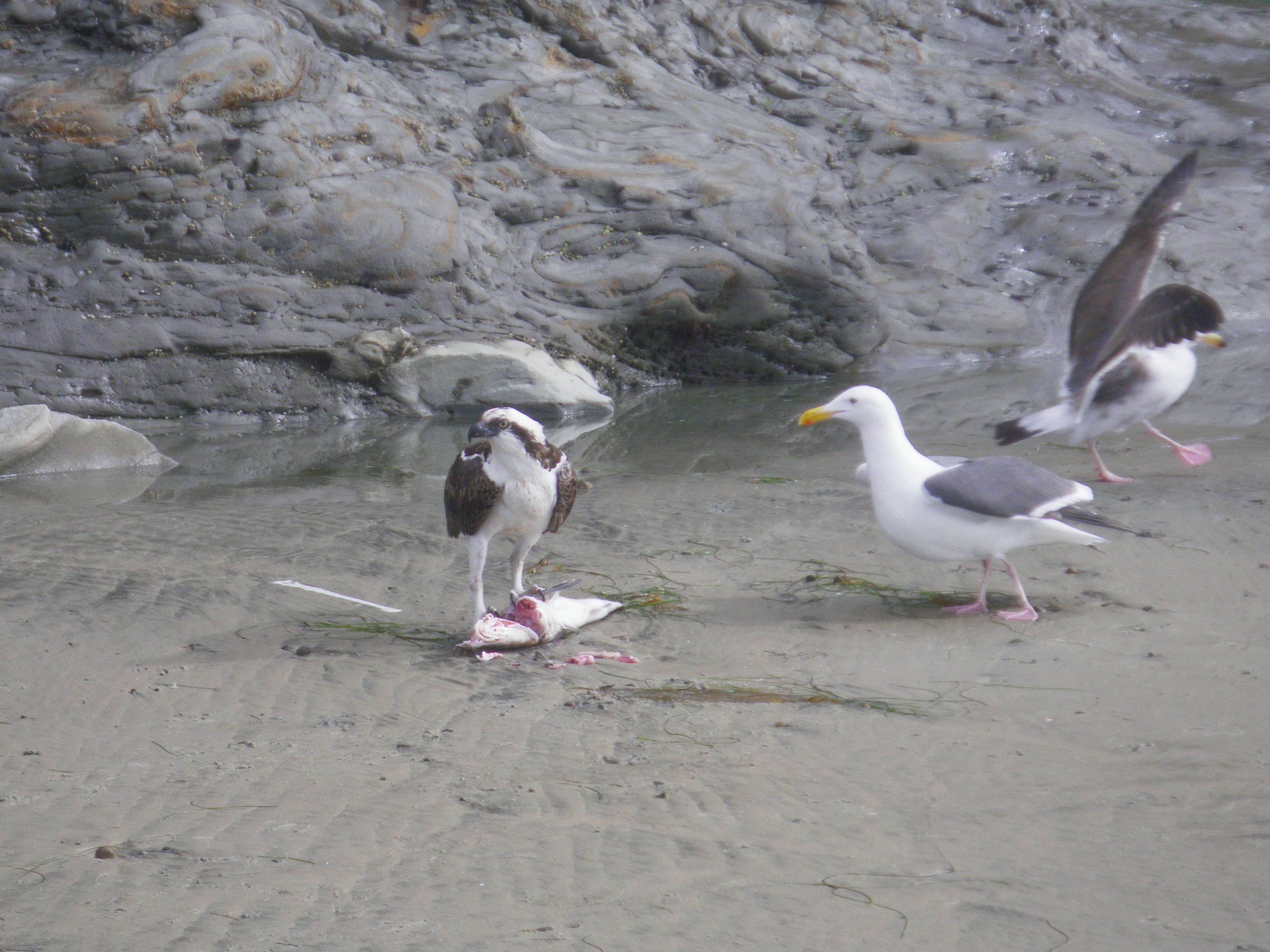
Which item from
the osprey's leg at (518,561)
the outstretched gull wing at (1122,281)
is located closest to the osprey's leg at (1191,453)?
the outstretched gull wing at (1122,281)

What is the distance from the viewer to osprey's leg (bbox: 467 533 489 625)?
477 cm

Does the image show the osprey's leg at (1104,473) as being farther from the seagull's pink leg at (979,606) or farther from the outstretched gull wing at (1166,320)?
the seagull's pink leg at (979,606)

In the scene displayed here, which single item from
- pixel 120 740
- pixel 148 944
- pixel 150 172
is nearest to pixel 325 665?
pixel 120 740

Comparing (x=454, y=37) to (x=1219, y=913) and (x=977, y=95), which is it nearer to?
(x=977, y=95)

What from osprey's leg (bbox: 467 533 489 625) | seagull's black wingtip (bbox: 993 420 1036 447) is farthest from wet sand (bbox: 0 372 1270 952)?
seagull's black wingtip (bbox: 993 420 1036 447)

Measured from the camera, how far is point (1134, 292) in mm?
6555

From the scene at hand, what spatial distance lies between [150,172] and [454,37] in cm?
399

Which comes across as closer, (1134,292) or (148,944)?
(148,944)

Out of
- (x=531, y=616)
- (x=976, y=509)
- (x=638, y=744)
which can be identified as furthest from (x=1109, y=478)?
(x=638, y=744)

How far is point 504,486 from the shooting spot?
4625 mm

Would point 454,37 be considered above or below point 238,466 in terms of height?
above

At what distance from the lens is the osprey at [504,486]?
459 cm

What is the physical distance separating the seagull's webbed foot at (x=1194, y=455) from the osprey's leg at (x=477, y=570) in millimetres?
4535

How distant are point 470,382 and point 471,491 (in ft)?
19.8
